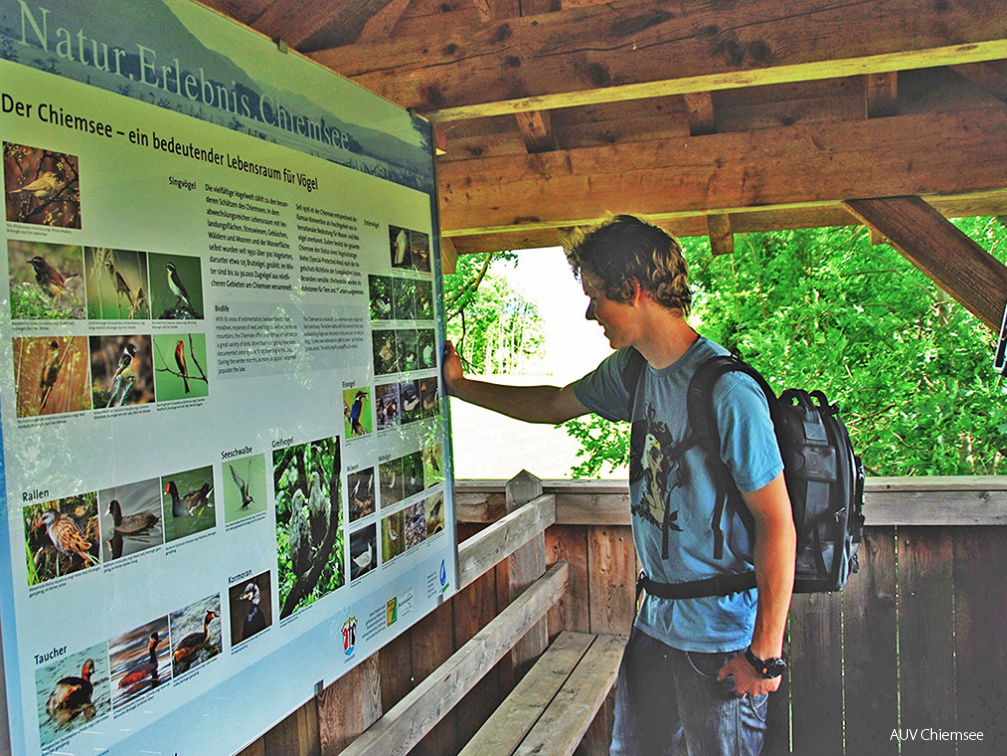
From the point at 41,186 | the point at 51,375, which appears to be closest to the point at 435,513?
the point at 51,375

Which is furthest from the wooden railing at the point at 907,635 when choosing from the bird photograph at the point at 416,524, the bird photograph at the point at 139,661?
the bird photograph at the point at 139,661

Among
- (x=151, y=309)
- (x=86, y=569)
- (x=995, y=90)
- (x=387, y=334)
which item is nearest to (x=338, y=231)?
(x=387, y=334)

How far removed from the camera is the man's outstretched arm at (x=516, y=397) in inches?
96.2

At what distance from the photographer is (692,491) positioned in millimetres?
1952

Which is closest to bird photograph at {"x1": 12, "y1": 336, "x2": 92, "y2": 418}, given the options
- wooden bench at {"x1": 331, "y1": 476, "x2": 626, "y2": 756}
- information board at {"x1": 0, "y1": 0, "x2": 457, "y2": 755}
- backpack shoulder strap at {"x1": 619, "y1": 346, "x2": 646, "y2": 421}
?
information board at {"x1": 0, "y1": 0, "x2": 457, "y2": 755}

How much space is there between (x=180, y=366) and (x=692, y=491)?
116 centimetres

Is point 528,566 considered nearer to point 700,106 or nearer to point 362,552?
point 362,552

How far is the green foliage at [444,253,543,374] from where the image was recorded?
8.20 metres

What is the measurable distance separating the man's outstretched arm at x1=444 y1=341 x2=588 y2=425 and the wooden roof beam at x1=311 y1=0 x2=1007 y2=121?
76 cm

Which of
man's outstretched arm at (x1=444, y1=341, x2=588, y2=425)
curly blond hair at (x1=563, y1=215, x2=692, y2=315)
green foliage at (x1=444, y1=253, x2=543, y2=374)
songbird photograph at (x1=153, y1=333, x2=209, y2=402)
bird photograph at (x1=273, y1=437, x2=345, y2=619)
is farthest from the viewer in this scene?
green foliage at (x1=444, y1=253, x2=543, y2=374)

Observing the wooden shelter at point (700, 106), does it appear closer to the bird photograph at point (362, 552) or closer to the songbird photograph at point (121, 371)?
the songbird photograph at point (121, 371)

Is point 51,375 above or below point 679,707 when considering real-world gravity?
above

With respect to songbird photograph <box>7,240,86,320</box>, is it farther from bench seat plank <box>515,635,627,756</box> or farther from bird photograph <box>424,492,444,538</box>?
bench seat plank <box>515,635,627,756</box>

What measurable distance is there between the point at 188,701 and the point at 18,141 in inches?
36.7
